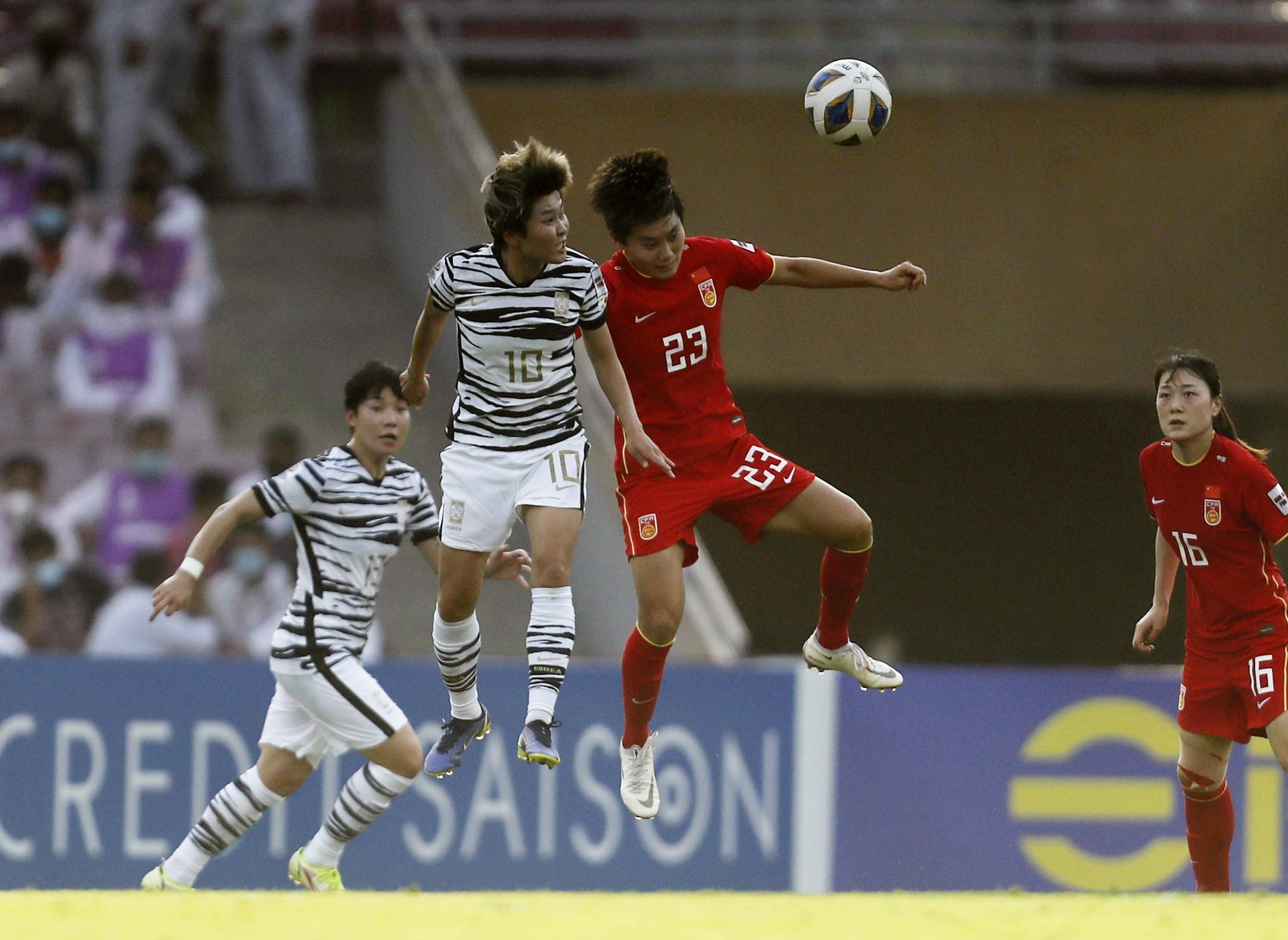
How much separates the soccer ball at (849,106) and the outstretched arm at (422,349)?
144cm

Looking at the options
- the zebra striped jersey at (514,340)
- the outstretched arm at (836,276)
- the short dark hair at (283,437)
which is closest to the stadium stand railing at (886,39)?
the short dark hair at (283,437)

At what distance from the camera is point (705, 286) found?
6680 millimetres

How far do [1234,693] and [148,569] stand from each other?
5.80 m

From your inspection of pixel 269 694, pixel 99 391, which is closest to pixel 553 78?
pixel 99 391

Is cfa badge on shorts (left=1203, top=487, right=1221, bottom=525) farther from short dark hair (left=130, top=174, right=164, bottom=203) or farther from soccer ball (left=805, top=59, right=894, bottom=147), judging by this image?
short dark hair (left=130, top=174, right=164, bottom=203)

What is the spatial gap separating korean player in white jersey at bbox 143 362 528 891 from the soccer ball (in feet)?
6.25

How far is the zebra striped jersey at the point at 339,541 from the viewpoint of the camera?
7270mm

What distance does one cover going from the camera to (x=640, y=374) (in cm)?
668

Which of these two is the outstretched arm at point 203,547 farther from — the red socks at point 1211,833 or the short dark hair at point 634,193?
the red socks at point 1211,833

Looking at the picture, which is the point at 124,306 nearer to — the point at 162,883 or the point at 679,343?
the point at 162,883

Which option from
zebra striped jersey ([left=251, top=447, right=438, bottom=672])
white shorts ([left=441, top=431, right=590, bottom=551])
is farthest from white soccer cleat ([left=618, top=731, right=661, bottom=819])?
zebra striped jersey ([left=251, top=447, right=438, bottom=672])

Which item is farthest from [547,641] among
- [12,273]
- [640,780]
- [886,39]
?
[886,39]

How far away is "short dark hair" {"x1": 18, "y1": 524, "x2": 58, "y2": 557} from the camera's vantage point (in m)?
10.7

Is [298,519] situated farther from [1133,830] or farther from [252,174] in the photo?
[252,174]
